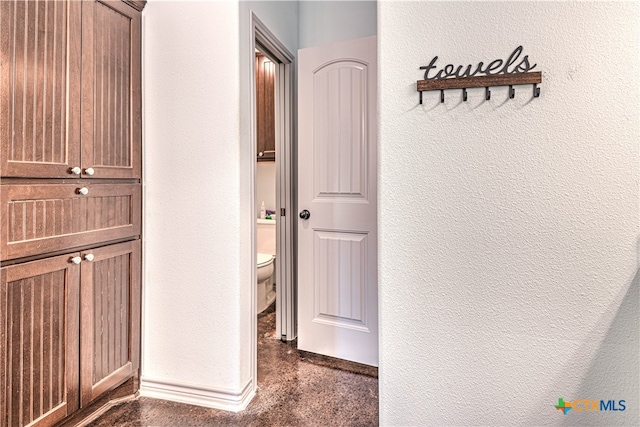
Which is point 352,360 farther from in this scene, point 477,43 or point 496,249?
point 477,43

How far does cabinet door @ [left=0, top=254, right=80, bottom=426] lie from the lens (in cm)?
122

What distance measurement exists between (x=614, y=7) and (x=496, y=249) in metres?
0.85

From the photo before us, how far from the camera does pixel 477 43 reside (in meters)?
1.20

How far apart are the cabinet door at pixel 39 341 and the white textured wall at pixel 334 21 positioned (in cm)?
199

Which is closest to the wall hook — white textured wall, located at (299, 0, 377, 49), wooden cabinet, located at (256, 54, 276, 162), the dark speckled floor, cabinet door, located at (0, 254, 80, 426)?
white textured wall, located at (299, 0, 377, 49)

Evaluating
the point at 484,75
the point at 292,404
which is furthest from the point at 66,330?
the point at 484,75

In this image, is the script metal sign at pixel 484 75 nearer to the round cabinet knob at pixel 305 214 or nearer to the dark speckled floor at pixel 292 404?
the round cabinet knob at pixel 305 214

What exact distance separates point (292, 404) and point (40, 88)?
1.75m

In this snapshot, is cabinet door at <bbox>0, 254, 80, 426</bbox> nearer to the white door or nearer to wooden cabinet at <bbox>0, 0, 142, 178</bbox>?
wooden cabinet at <bbox>0, 0, 142, 178</bbox>

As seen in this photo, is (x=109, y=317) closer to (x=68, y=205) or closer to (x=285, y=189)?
(x=68, y=205)

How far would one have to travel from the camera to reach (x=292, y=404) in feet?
5.72

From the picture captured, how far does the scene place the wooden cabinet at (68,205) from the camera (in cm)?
123

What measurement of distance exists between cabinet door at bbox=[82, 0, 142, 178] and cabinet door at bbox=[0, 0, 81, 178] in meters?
0.05

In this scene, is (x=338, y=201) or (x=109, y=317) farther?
(x=338, y=201)
